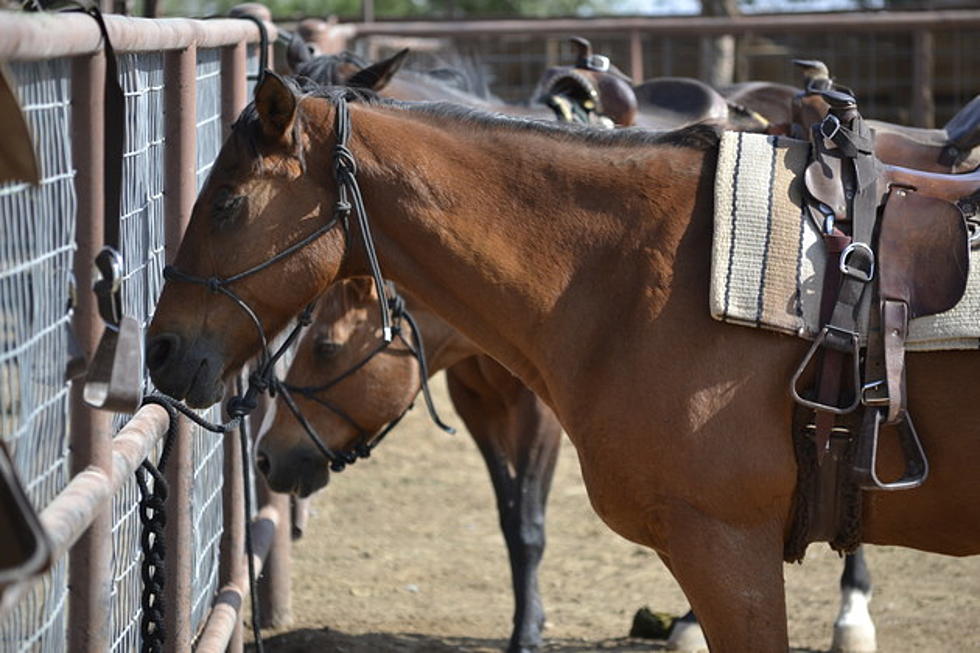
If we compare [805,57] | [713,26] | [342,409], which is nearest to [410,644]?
[342,409]

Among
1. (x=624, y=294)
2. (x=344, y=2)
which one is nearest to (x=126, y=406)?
(x=624, y=294)

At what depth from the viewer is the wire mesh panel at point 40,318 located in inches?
68.4

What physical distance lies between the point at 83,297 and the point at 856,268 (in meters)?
1.41

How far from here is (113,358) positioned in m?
1.87

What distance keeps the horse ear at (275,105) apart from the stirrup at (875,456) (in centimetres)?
126

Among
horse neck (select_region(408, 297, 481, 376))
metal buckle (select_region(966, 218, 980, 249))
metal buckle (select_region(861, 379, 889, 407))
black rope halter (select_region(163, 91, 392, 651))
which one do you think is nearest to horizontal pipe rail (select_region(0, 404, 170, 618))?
black rope halter (select_region(163, 91, 392, 651))

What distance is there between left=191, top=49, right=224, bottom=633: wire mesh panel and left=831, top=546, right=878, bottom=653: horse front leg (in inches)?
82.2

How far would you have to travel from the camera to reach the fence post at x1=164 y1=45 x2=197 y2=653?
2.73m

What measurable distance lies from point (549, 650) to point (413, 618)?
0.59 meters

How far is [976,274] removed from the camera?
2.44 metres

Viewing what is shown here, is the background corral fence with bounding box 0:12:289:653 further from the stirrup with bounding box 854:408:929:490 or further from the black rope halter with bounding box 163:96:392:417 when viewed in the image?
the stirrup with bounding box 854:408:929:490

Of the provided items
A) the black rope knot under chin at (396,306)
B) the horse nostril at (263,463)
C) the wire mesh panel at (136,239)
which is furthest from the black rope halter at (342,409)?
the wire mesh panel at (136,239)

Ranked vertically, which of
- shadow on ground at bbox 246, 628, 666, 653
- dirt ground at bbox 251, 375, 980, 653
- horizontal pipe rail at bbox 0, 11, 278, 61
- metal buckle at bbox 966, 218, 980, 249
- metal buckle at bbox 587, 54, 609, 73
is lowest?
dirt ground at bbox 251, 375, 980, 653

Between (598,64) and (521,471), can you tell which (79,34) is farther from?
(598,64)
